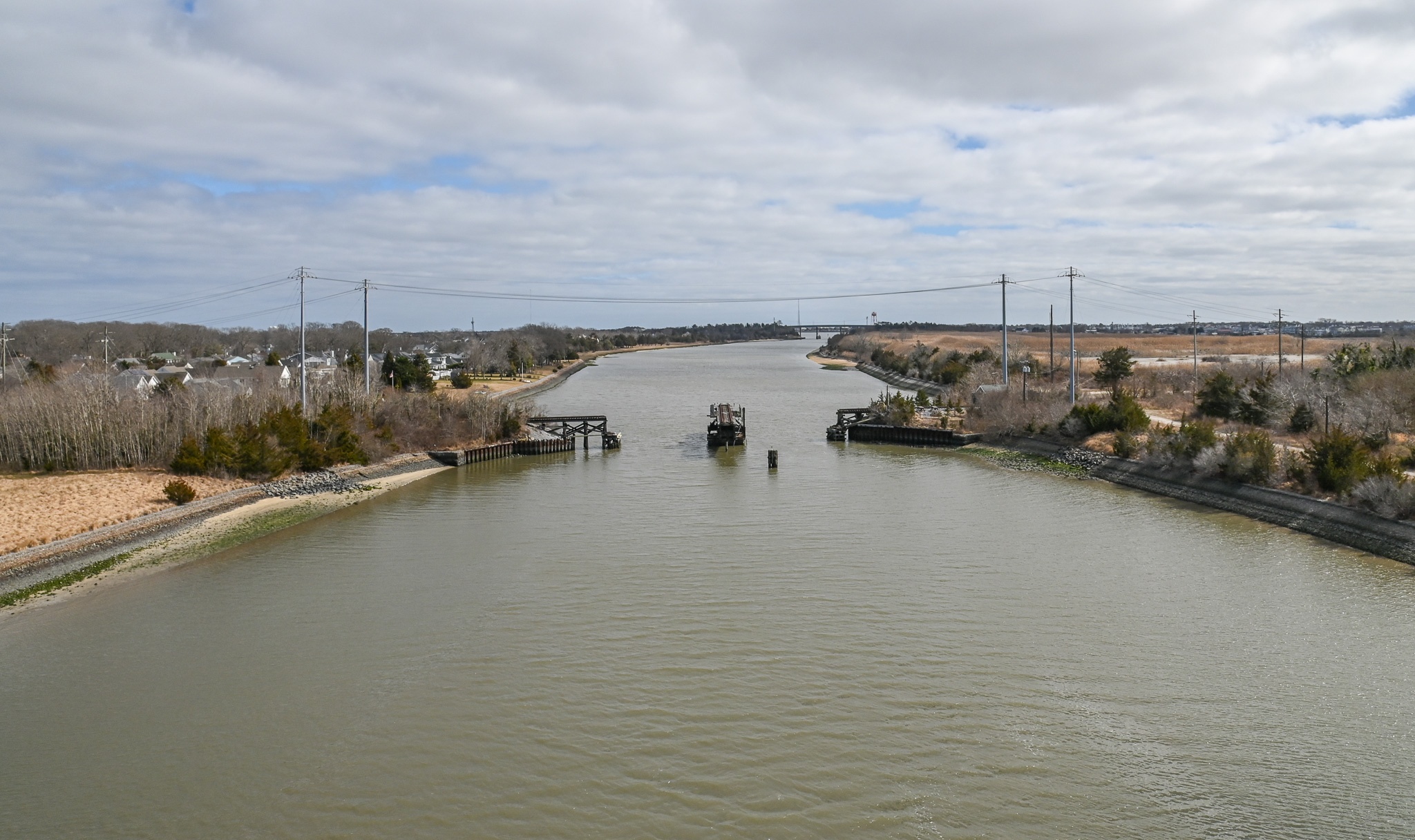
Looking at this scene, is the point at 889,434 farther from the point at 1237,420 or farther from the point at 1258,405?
the point at 1258,405

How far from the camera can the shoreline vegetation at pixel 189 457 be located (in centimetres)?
1997

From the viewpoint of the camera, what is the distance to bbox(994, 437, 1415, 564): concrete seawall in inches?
768

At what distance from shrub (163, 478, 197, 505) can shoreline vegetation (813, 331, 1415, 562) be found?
27.5m

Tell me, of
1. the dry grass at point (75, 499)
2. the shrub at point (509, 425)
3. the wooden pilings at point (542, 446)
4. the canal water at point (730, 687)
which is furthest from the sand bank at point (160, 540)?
the shrub at point (509, 425)

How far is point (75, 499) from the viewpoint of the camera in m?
23.3

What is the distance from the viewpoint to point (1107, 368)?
163ft

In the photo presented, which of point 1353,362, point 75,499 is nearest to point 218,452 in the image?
point 75,499

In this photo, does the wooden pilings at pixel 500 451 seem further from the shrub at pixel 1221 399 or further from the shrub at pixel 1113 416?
the shrub at pixel 1221 399

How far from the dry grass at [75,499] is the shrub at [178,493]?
7.6 inches

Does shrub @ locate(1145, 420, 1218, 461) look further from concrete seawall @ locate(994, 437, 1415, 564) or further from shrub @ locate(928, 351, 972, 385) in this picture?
shrub @ locate(928, 351, 972, 385)

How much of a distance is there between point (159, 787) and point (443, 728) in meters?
3.05

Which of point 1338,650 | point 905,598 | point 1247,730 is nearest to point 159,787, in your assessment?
point 905,598

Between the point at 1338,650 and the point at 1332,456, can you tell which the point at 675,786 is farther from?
the point at 1332,456

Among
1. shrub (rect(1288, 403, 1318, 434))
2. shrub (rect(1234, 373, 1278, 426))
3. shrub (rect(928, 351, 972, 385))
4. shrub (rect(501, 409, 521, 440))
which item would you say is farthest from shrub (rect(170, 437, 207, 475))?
shrub (rect(928, 351, 972, 385))
